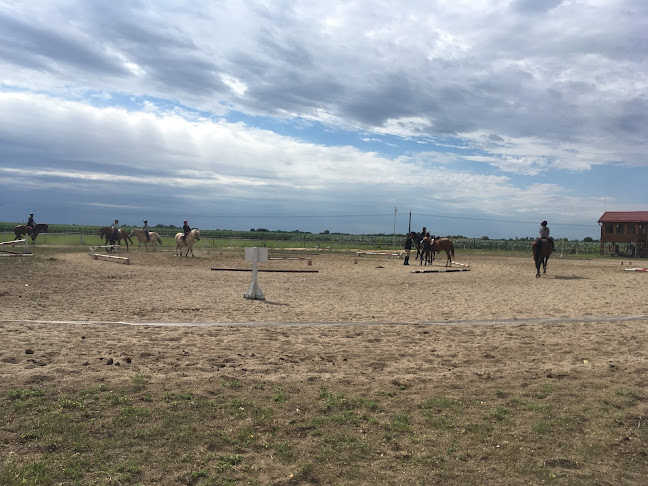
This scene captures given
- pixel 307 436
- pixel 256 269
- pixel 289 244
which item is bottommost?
pixel 307 436

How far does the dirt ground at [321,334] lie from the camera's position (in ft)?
18.6

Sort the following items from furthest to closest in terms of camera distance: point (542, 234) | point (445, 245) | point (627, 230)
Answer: point (627, 230) → point (445, 245) → point (542, 234)

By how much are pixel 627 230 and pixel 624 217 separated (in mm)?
1412

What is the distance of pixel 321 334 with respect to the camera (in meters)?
8.05

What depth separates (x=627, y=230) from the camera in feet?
150

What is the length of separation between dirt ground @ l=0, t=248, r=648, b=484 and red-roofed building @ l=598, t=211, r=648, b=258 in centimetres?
3515

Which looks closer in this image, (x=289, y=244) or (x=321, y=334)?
(x=321, y=334)

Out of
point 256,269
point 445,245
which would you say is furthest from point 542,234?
point 256,269

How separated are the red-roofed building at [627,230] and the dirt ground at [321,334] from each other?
35152mm

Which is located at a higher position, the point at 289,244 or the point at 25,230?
the point at 25,230

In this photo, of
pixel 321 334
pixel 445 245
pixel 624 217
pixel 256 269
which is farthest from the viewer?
pixel 624 217

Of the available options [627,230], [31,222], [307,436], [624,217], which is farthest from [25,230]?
[624,217]

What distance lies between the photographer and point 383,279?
1814cm

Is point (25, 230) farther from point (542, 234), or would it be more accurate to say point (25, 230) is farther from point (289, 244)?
point (542, 234)
